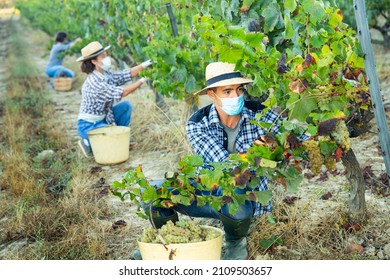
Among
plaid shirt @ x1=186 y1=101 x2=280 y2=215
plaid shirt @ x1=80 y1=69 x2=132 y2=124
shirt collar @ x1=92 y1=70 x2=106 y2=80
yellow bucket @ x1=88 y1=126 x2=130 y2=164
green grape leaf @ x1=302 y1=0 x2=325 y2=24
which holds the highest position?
green grape leaf @ x1=302 y1=0 x2=325 y2=24

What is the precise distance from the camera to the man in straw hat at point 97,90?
4934 millimetres

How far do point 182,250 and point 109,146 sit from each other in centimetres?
231

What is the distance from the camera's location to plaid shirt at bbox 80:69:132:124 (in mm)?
4922

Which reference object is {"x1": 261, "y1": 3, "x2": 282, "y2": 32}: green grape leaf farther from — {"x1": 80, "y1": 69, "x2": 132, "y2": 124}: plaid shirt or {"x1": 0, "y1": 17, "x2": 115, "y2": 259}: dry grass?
{"x1": 80, "y1": 69, "x2": 132, "y2": 124}: plaid shirt

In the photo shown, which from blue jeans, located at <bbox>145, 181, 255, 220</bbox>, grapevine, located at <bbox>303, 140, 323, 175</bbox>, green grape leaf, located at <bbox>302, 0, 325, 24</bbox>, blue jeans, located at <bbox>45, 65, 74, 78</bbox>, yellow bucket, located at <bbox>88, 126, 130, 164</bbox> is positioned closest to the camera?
grapevine, located at <bbox>303, 140, 323, 175</bbox>

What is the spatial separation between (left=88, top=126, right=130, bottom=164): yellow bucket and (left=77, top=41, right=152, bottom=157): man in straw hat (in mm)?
239

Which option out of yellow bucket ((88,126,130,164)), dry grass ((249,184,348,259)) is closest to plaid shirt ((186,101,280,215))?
dry grass ((249,184,348,259))

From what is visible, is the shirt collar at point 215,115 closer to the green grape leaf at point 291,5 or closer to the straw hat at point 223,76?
the straw hat at point 223,76

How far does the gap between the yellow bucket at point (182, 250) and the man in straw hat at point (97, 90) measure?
8.04 feet

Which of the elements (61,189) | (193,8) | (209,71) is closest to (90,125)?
(61,189)

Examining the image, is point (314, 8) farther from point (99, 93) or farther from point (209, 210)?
point (99, 93)

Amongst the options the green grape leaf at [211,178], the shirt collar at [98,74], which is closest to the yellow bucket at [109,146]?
the shirt collar at [98,74]

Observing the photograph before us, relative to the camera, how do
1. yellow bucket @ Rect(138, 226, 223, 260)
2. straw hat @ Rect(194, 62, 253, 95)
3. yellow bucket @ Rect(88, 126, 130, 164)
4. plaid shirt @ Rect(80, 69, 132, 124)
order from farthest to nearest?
plaid shirt @ Rect(80, 69, 132, 124) < yellow bucket @ Rect(88, 126, 130, 164) < straw hat @ Rect(194, 62, 253, 95) < yellow bucket @ Rect(138, 226, 223, 260)

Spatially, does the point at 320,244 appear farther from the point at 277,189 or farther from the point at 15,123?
the point at 15,123
